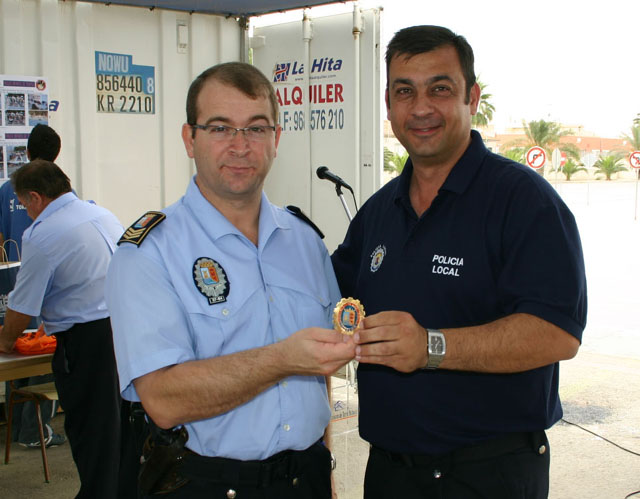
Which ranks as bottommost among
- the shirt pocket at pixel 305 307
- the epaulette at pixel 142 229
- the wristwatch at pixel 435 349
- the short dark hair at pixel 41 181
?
the wristwatch at pixel 435 349

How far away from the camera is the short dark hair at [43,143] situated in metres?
4.55

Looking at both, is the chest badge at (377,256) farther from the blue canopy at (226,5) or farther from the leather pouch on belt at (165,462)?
the blue canopy at (226,5)

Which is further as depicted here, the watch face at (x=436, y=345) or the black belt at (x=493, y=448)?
the black belt at (x=493, y=448)

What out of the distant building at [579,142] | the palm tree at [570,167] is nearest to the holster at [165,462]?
the distant building at [579,142]

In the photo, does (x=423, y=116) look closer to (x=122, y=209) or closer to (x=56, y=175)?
(x=56, y=175)

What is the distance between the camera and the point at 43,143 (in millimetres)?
4586

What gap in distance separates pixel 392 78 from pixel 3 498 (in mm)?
3651

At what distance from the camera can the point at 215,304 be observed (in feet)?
6.02

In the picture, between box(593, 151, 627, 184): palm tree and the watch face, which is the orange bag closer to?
the watch face

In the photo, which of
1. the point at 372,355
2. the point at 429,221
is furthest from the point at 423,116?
the point at 372,355

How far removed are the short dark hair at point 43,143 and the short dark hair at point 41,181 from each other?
0.76 metres

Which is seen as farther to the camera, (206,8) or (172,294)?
(206,8)

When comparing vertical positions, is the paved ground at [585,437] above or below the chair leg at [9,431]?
below

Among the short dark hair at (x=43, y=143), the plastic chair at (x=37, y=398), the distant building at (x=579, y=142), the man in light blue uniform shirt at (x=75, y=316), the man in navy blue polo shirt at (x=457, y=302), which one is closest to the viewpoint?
the man in navy blue polo shirt at (x=457, y=302)
